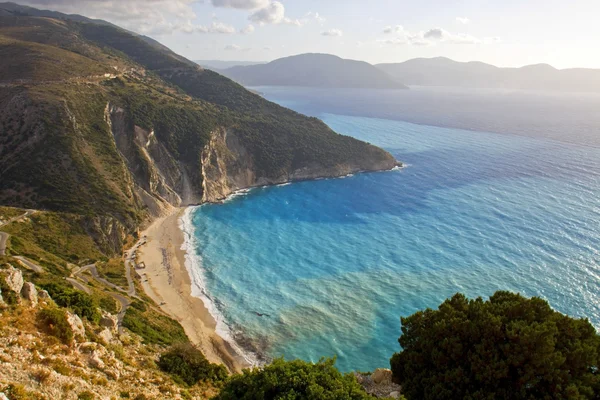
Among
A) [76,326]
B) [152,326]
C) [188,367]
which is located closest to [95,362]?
[76,326]

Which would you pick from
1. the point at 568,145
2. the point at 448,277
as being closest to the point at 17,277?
the point at 448,277

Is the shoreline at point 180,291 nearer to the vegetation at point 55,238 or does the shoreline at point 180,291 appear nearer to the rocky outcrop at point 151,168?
the rocky outcrop at point 151,168

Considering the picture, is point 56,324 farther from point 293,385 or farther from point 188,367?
point 293,385

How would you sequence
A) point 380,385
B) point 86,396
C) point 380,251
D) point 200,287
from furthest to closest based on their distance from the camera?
1. point 380,251
2. point 200,287
3. point 380,385
4. point 86,396

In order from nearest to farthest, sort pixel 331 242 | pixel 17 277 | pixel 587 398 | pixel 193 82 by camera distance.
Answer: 1. pixel 587 398
2. pixel 17 277
3. pixel 331 242
4. pixel 193 82

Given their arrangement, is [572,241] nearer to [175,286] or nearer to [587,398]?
[587,398]
